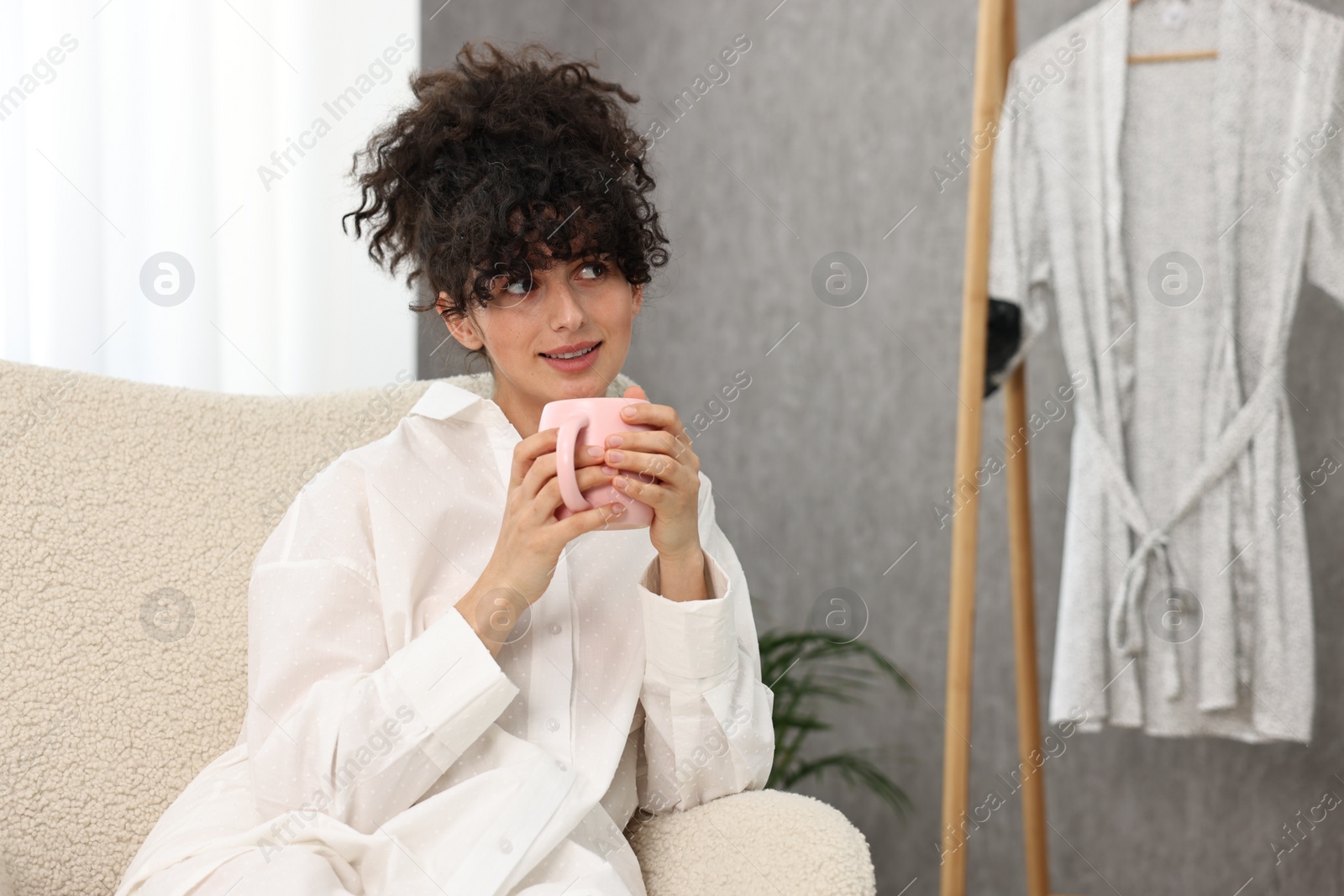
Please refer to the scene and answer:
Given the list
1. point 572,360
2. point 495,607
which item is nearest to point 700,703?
point 495,607

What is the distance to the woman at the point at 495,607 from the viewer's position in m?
0.88

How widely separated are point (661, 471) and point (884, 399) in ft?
4.35

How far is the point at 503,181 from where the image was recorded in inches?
39.8

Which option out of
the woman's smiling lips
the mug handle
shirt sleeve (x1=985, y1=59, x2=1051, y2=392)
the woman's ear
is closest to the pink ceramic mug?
the mug handle

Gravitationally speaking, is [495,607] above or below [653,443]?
below

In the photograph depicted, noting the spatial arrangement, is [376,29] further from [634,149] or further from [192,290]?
[634,149]

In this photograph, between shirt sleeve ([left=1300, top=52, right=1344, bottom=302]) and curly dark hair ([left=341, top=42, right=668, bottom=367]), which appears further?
shirt sleeve ([left=1300, top=52, right=1344, bottom=302])

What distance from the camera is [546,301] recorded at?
100 centimetres

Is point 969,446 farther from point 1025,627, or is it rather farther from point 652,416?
point 652,416

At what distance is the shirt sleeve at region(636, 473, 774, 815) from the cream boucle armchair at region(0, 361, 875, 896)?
2 cm

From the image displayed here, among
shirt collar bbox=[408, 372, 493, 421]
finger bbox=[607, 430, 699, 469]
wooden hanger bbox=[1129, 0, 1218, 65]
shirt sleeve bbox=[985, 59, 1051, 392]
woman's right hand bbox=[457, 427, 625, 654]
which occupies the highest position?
wooden hanger bbox=[1129, 0, 1218, 65]

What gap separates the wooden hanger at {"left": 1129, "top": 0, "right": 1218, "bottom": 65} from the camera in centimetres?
152

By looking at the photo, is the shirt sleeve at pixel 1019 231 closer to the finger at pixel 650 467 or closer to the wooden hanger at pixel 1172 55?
the wooden hanger at pixel 1172 55

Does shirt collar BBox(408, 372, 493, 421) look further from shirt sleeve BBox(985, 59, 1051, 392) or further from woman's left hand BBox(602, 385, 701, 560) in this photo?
shirt sleeve BBox(985, 59, 1051, 392)
